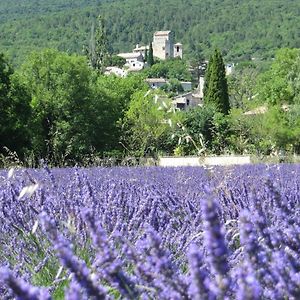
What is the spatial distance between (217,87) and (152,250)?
1838 inches

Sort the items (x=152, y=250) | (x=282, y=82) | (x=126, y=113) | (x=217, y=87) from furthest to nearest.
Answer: (x=217, y=87), (x=282, y=82), (x=126, y=113), (x=152, y=250)

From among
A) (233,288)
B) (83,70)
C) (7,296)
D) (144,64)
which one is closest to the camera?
(233,288)

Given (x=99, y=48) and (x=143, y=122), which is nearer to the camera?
(x=143, y=122)

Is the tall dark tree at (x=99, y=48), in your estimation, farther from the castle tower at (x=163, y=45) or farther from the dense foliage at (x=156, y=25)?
the castle tower at (x=163, y=45)

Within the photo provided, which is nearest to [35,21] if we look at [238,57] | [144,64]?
[144,64]

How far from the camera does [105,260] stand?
154 cm

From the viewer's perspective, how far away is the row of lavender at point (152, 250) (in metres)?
1.33

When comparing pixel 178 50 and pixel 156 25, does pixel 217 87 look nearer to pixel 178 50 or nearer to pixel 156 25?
pixel 178 50

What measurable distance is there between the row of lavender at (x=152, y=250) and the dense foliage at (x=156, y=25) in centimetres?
13508

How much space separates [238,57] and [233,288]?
16669cm

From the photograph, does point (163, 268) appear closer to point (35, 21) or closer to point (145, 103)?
point (145, 103)

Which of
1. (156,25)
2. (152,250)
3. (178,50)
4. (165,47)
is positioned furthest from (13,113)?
(156,25)

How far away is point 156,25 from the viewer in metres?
193

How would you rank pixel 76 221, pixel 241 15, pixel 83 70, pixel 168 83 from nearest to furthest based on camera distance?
pixel 76 221 → pixel 83 70 → pixel 168 83 → pixel 241 15
